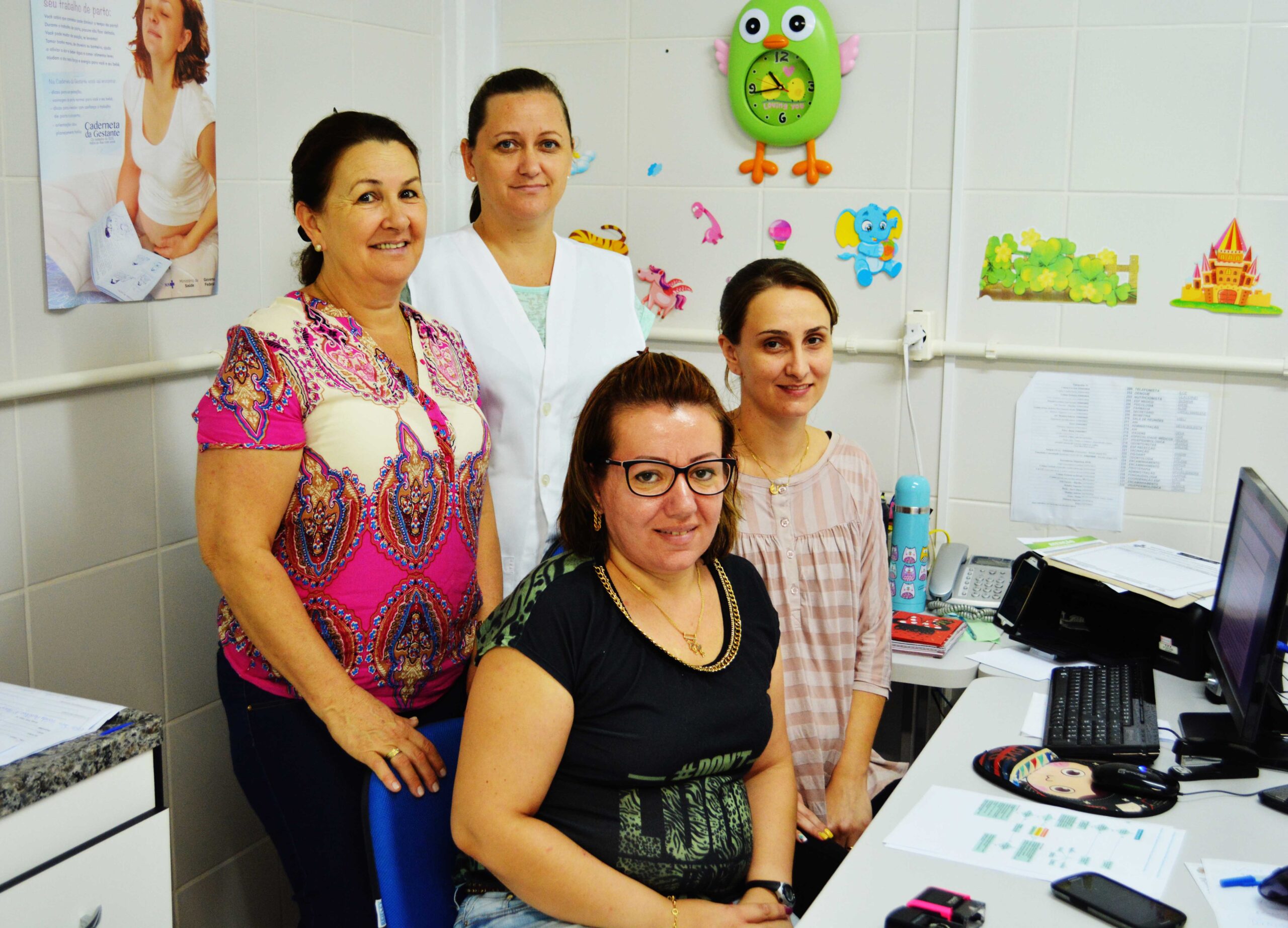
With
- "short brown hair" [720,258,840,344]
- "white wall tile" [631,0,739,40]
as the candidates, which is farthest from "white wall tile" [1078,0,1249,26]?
"short brown hair" [720,258,840,344]

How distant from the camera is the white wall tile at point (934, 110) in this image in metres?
2.62

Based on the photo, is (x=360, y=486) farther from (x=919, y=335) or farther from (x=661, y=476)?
(x=919, y=335)

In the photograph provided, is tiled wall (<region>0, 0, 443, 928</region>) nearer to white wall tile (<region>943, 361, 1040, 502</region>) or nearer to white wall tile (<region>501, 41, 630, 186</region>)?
white wall tile (<region>501, 41, 630, 186</region>)

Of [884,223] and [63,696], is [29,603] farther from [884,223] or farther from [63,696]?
[884,223]

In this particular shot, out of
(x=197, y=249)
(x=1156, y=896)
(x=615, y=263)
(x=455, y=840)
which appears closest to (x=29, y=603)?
(x=197, y=249)

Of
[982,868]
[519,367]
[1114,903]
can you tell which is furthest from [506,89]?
[1114,903]

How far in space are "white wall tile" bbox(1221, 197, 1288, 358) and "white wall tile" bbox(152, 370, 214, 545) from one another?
2082 millimetres

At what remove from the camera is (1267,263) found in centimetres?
243

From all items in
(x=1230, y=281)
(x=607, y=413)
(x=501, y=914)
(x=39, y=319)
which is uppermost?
(x=1230, y=281)

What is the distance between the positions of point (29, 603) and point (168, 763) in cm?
46

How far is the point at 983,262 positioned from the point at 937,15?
559 mm

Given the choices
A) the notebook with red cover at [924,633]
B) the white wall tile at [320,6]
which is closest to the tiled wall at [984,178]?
the notebook with red cover at [924,633]

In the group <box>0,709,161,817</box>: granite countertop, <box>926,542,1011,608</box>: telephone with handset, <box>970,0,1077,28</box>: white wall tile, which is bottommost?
<box>926,542,1011,608</box>: telephone with handset

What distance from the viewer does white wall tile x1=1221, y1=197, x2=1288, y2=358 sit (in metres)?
2.42
